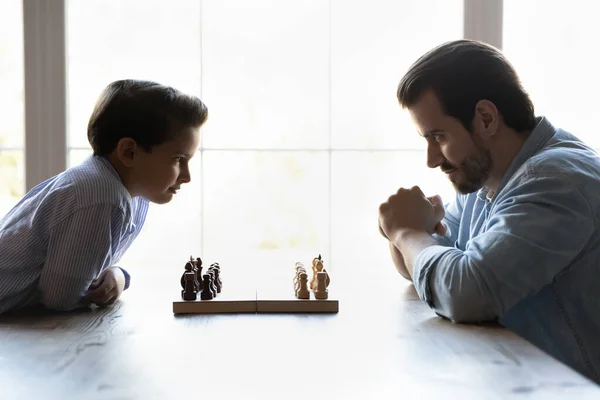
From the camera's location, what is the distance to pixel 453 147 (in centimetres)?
170

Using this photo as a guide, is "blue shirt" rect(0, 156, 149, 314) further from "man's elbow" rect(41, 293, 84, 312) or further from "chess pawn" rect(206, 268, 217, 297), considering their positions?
"chess pawn" rect(206, 268, 217, 297)

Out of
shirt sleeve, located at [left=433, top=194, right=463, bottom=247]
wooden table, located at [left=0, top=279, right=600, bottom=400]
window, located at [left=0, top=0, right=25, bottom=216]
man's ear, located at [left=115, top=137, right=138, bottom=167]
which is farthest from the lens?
window, located at [left=0, top=0, right=25, bottom=216]

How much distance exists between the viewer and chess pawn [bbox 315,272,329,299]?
1.60m

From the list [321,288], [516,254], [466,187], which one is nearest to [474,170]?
[466,187]

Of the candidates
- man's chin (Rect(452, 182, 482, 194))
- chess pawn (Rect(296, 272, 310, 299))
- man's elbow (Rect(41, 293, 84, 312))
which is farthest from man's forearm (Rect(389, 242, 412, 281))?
man's elbow (Rect(41, 293, 84, 312))

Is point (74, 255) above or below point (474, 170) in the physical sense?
below

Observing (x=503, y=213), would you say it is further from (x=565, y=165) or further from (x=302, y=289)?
(x=302, y=289)

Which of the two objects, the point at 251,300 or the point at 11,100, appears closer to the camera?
the point at 251,300

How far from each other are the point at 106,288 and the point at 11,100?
1.19 meters

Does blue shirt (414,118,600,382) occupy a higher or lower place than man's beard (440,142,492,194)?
lower

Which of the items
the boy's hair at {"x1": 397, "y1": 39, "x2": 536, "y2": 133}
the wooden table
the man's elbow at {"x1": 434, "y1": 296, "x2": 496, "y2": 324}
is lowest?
the wooden table

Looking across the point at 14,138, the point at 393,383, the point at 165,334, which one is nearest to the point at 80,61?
the point at 14,138

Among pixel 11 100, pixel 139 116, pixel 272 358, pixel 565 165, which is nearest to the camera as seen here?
pixel 272 358

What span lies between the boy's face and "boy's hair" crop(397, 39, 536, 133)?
23.8 inches
